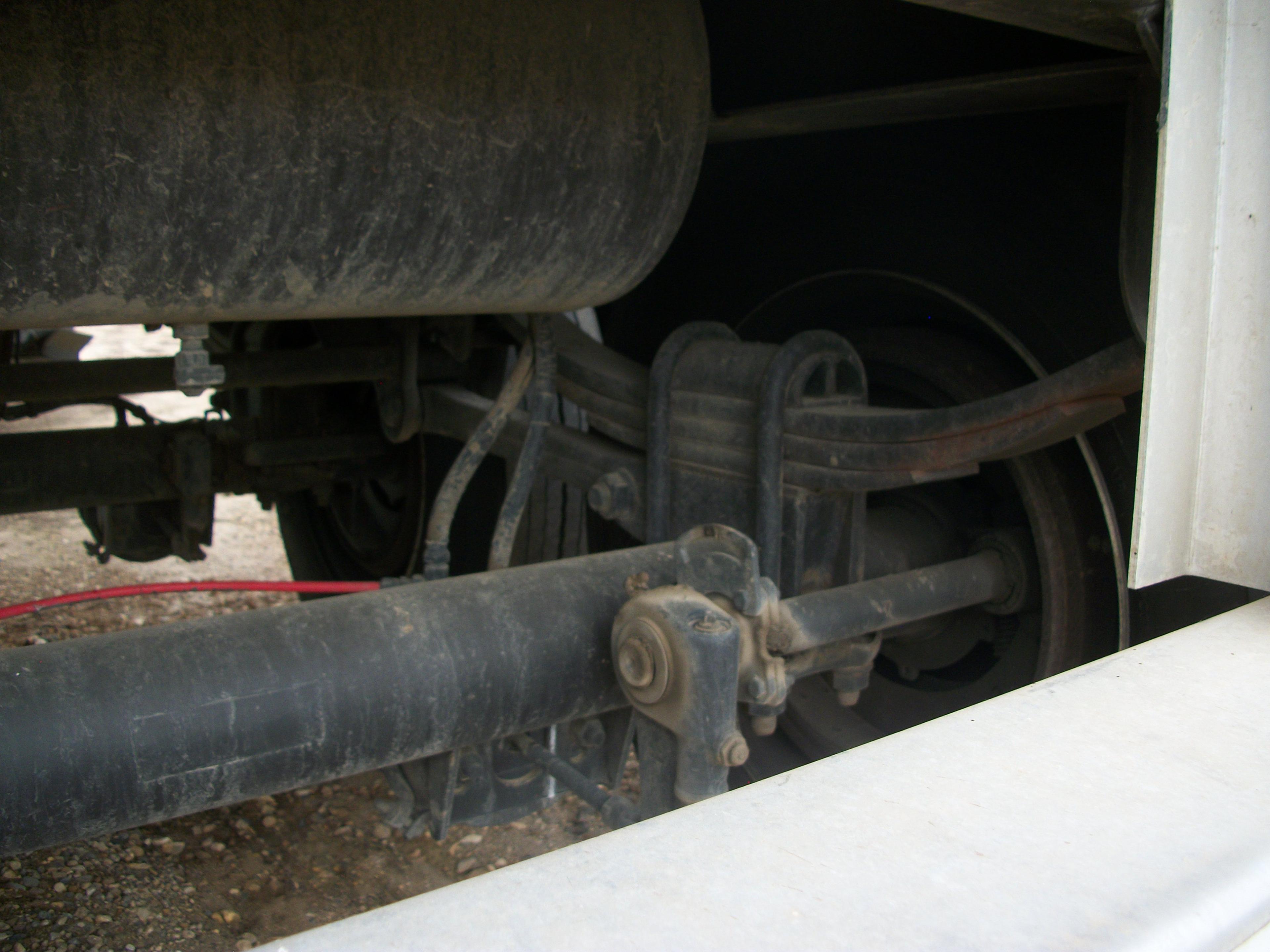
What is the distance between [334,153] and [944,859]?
2.59 ft

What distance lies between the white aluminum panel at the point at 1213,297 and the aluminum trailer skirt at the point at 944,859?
0.22 meters

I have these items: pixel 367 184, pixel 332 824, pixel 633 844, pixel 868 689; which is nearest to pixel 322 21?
pixel 367 184

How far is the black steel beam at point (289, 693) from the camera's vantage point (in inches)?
37.7

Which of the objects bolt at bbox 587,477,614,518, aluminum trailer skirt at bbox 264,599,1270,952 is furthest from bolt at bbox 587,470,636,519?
aluminum trailer skirt at bbox 264,599,1270,952

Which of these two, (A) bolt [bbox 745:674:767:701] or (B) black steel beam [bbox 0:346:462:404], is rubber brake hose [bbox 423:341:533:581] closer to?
(B) black steel beam [bbox 0:346:462:404]

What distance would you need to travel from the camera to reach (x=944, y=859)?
19.9 inches

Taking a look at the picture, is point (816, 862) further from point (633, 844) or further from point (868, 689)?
point (868, 689)

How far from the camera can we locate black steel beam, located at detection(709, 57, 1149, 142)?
46.4 inches

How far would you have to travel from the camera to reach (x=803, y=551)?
1410 mm

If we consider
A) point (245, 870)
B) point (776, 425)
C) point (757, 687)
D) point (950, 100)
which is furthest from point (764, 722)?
point (245, 870)

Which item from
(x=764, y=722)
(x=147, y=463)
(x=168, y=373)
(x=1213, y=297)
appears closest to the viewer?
(x=1213, y=297)

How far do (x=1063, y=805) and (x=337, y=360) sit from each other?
4.46ft

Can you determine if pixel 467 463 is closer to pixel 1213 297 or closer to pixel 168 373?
pixel 168 373

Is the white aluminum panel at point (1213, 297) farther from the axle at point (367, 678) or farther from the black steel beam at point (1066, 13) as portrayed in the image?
the axle at point (367, 678)
